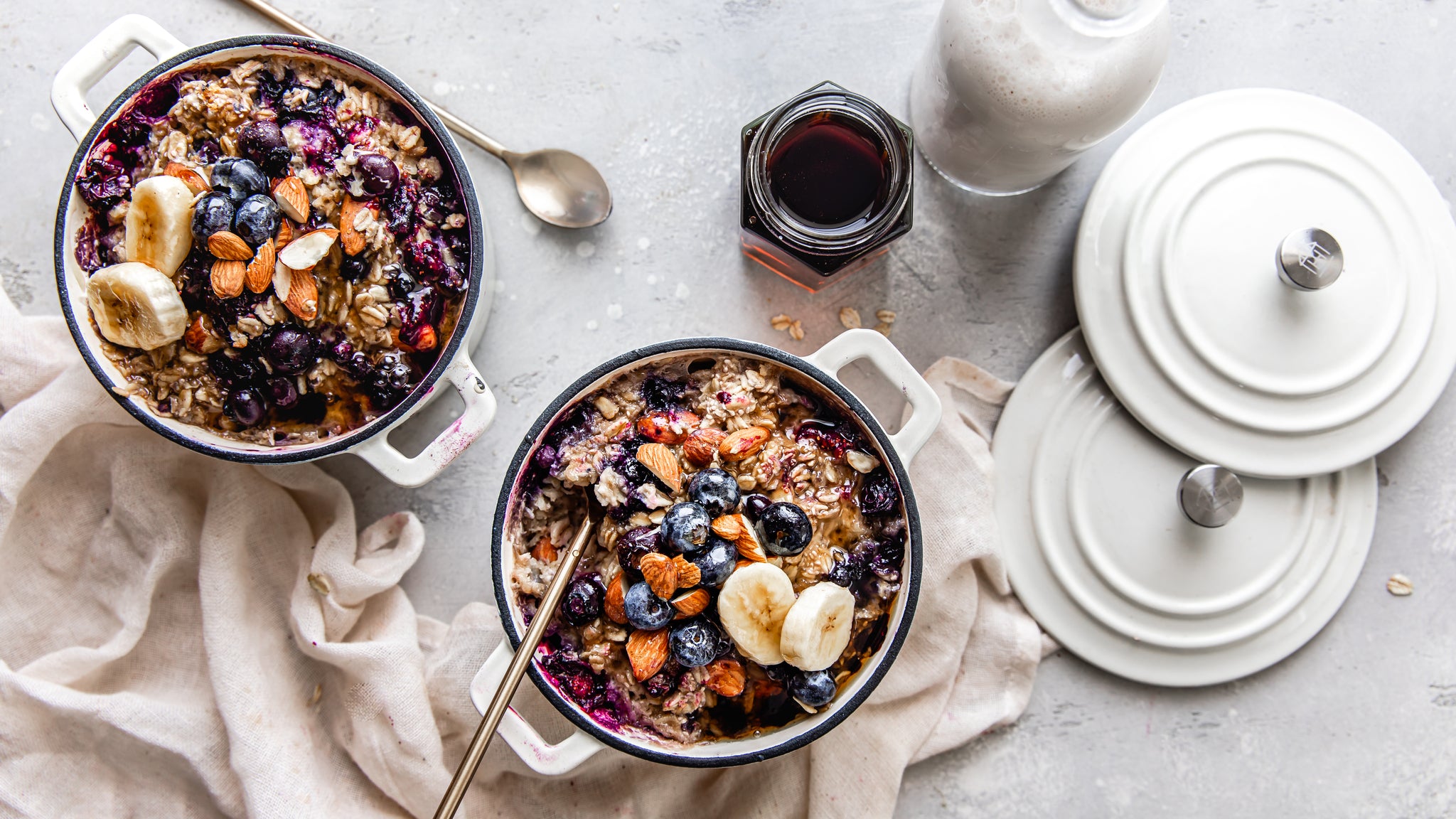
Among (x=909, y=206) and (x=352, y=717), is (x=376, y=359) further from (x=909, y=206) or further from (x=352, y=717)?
(x=909, y=206)

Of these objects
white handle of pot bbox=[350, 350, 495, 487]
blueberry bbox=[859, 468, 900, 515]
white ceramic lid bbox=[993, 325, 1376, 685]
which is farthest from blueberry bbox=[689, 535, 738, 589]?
white ceramic lid bbox=[993, 325, 1376, 685]

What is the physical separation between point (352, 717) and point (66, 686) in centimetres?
48

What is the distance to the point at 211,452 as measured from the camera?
1.30 meters

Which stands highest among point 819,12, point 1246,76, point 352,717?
point 819,12

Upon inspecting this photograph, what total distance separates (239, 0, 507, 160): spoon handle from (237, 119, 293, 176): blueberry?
313 mm

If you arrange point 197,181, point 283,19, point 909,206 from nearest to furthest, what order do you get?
point 197,181
point 909,206
point 283,19

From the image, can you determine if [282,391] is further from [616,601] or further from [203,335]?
[616,601]

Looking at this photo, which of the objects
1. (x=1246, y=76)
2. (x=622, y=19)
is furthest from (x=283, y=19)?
(x=1246, y=76)

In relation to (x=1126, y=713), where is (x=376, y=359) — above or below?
above

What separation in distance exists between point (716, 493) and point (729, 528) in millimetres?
48

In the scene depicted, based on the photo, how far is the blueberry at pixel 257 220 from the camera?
47.8 inches

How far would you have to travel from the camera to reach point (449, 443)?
132 cm

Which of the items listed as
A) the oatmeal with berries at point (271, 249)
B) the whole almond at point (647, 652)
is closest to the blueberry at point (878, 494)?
the whole almond at point (647, 652)

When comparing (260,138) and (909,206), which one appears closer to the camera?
(260,138)
